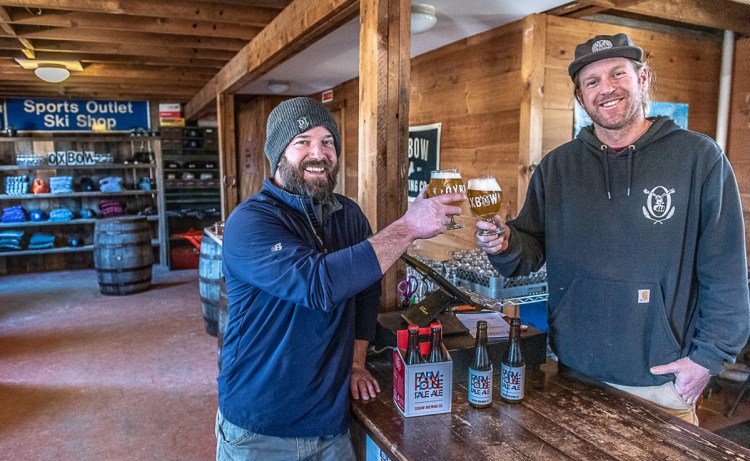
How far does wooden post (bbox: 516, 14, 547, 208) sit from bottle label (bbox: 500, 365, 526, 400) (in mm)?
1926

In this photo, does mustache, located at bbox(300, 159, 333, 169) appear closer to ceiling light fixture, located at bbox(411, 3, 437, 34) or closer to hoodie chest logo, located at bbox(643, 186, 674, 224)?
hoodie chest logo, located at bbox(643, 186, 674, 224)

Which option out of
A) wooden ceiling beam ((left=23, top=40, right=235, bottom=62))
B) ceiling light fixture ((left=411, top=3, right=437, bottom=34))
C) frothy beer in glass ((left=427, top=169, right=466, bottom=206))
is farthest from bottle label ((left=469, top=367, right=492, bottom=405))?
wooden ceiling beam ((left=23, top=40, right=235, bottom=62))

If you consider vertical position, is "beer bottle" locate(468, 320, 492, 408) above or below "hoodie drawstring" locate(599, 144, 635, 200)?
below

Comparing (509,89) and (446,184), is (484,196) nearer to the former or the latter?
(446,184)

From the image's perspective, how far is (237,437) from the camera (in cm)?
158

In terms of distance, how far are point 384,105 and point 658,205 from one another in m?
1.14

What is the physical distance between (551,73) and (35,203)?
26.7ft

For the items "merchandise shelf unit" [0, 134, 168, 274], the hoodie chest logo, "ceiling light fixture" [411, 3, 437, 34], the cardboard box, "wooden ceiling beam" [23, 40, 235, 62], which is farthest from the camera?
"merchandise shelf unit" [0, 134, 168, 274]

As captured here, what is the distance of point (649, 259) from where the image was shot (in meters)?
1.63

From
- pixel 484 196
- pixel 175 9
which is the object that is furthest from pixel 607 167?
pixel 175 9

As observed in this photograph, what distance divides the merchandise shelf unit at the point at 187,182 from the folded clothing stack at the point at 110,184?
0.70 metres

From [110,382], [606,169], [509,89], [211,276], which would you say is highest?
[509,89]

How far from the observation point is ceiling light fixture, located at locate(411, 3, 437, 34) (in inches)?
126

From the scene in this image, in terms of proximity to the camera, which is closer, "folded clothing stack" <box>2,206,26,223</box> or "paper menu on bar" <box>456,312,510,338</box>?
"paper menu on bar" <box>456,312,510,338</box>
